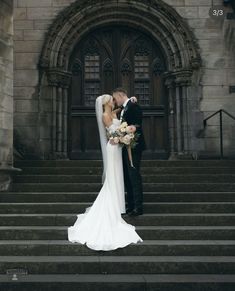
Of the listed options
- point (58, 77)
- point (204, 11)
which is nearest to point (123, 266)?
point (58, 77)

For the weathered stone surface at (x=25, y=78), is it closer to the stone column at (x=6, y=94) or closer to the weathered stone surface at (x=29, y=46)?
the weathered stone surface at (x=29, y=46)

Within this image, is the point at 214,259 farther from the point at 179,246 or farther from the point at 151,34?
→ the point at 151,34

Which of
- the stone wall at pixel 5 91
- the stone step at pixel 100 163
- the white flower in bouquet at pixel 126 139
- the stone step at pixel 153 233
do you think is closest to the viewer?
the stone step at pixel 153 233

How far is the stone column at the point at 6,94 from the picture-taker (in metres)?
7.92

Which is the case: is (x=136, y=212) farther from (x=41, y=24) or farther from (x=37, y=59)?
(x=41, y=24)

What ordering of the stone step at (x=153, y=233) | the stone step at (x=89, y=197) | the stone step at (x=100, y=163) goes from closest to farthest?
the stone step at (x=153, y=233), the stone step at (x=89, y=197), the stone step at (x=100, y=163)

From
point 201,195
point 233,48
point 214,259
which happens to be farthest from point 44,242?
point 233,48

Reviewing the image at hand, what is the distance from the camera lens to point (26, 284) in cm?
479

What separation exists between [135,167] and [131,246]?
4.11ft

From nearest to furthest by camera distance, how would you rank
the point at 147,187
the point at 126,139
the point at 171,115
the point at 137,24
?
the point at 126,139 < the point at 147,187 < the point at 171,115 < the point at 137,24

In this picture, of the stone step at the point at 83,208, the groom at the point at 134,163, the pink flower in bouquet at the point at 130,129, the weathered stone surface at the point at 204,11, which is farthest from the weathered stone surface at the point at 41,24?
the pink flower in bouquet at the point at 130,129

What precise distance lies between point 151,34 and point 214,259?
803 cm

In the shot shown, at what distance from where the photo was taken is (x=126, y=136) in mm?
6297

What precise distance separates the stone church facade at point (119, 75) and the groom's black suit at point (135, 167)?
5069mm
